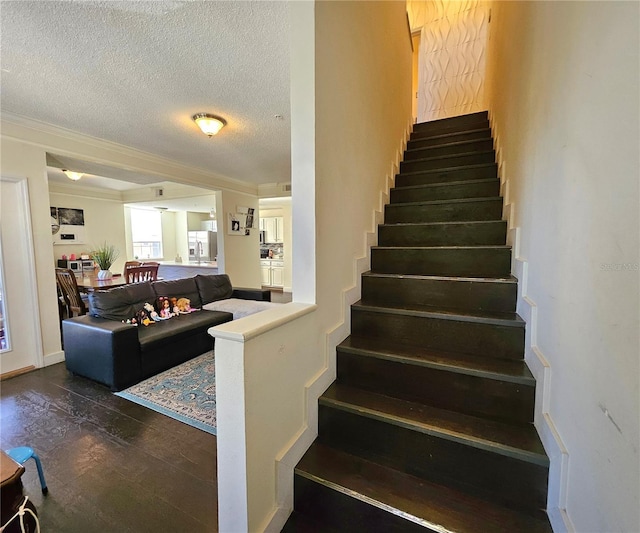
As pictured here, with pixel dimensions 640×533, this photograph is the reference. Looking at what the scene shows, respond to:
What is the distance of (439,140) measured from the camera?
3232mm

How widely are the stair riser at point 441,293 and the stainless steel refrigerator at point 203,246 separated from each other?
735 centimetres

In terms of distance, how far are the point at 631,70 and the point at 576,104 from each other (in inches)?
12.5

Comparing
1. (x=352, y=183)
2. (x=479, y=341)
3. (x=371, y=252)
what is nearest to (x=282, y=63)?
(x=352, y=183)

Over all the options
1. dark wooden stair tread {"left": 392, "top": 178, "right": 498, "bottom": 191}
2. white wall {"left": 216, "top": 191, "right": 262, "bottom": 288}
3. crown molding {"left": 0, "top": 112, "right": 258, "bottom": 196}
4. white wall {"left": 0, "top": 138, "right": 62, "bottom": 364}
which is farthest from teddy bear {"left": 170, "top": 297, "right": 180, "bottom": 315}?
dark wooden stair tread {"left": 392, "top": 178, "right": 498, "bottom": 191}

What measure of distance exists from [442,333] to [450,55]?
511 centimetres

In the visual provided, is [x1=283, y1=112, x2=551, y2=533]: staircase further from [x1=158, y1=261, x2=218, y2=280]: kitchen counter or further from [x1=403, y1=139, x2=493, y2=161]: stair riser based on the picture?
[x1=158, y1=261, x2=218, y2=280]: kitchen counter

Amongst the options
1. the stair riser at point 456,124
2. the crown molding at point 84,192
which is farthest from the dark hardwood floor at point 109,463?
the crown molding at point 84,192

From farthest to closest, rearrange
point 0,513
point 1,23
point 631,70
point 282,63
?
point 282,63, point 1,23, point 0,513, point 631,70

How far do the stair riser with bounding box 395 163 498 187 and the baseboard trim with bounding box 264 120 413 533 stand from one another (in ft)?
3.07

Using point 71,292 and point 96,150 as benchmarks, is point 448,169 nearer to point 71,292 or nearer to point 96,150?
point 96,150

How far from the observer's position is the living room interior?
2.37ft

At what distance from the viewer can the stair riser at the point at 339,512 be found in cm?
104

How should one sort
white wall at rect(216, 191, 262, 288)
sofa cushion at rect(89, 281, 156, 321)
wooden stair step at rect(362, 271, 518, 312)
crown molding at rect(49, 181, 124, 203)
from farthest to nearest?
crown molding at rect(49, 181, 124, 203)
white wall at rect(216, 191, 262, 288)
sofa cushion at rect(89, 281, 156, 321)
wooden stair step at rect(362, 271, 518, 312)

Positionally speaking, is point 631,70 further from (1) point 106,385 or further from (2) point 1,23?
(1) point 106,385
